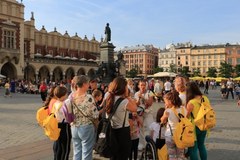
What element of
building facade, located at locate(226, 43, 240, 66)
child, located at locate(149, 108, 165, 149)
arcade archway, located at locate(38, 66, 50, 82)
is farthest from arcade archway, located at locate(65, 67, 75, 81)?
building facade, located at locate(226, 43, 240, 66)

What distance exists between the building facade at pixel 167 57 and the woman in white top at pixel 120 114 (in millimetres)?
113325

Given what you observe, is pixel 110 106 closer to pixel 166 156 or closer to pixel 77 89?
pixel 77 89

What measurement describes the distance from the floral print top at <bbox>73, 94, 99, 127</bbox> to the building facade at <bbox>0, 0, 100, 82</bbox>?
42.4m

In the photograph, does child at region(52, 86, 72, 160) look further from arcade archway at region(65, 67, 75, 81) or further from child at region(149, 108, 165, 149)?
arcade archway at region(65, 67, 75, 81)

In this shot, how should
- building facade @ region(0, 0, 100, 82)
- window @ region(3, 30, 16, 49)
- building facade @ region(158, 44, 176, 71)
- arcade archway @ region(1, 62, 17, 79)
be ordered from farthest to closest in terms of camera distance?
building facade @ region(158, 44, 176, 71)
arcade archway @ region(1, 62, 17, 79)
building facade @ region(0, 0, 100, 82)
window @ region(3, 30, 16, 49)

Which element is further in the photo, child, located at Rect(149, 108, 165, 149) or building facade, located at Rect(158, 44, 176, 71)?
building facade, located at Rect(158, 44, 176, 71)

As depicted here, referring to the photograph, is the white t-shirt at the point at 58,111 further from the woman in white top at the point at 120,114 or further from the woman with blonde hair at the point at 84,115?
the woman in white top at the point at 120,114

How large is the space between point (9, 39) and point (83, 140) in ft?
146

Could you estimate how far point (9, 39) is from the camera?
46062mm

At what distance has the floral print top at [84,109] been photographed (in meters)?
4.71

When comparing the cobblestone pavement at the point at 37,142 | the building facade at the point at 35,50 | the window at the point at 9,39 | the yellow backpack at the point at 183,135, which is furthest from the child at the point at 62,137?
the window at the point at 9,39

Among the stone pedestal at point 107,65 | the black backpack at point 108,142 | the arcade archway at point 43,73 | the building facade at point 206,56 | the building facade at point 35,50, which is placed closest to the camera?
the black backpack at point 108,142

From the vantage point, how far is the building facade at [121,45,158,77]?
126 meters

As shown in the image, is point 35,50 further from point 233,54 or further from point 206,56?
point 233,54
